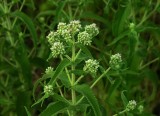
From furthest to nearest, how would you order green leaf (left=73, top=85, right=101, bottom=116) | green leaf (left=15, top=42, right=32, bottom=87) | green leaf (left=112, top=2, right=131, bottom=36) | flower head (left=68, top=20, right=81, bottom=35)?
1. green leaf (left=15, top=42, right=32, bottom=87)
2. green leaf (left=112, top=2, right=131, bottom=36)
3. flower head (left=68, top=20, right=81, bottom=35)
4. green leaf (left=73, top=85, right=101, bottom=116)

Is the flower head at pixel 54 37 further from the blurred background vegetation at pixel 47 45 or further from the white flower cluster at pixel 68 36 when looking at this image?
the blurred background vegetation at pixel 47 45

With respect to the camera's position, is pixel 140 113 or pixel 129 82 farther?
pixel 129 82

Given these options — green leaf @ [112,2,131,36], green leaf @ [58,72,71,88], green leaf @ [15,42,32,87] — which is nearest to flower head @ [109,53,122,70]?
green leaf @ [58,72,71,88]

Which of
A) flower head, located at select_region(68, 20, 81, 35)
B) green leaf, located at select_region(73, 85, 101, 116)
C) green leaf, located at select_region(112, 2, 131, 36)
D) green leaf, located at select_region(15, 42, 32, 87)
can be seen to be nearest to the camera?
green leaf, located at select_region(73, 85, 101, 116)

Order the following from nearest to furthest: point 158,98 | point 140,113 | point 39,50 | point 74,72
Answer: point 74,72 < point 140,113 < point 39,50 < point 158,98

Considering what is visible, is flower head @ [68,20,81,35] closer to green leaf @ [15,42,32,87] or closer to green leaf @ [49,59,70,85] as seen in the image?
green leaf @ [49,59,70,85]

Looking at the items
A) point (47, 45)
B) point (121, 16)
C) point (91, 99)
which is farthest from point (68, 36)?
point (47, 45)

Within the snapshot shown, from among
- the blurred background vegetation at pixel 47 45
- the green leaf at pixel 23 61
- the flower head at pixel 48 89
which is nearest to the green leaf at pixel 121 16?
the blurred background vegetation at pixel 47 45

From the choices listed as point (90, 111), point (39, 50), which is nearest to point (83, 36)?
point (90, 111)

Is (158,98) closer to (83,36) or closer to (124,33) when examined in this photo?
(124,33)
